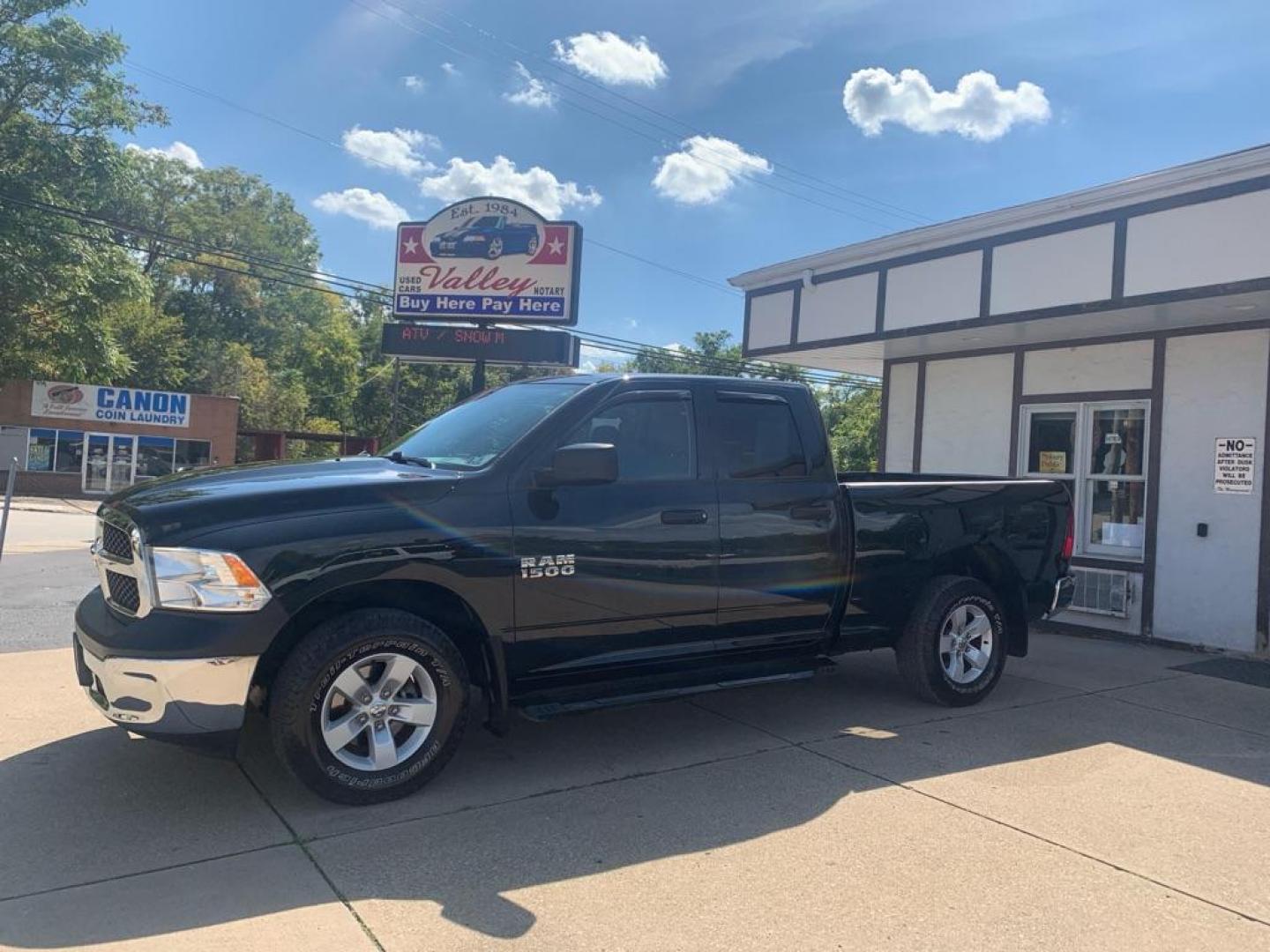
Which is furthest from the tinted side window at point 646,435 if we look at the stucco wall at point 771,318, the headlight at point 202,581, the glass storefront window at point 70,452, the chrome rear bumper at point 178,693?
the glass storefront window at point 70,452

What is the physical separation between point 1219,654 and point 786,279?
19.6 ft

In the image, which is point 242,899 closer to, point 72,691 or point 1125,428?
point 72,691

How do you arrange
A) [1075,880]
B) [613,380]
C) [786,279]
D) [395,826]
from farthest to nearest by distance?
[786,279] → [613,380] → [395,826] → [1075,880]

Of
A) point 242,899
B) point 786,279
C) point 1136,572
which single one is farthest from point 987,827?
point 786,279

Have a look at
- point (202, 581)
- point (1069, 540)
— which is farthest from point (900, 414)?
point (202, 581)

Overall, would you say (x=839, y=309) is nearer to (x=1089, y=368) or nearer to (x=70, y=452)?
(x=1089, y=368)

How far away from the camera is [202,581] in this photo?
3867 millimetres

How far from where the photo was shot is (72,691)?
5.92m

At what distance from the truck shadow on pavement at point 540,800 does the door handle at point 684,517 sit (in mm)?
1273

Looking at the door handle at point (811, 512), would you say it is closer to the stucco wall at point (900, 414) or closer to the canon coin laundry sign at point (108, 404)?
the stucco wall at point (900, 414)

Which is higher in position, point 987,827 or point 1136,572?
point 1136,572

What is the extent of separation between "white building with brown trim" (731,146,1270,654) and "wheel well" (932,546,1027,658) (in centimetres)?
288

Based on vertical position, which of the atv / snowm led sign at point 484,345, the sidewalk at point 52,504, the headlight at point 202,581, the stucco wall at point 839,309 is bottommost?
the sidewalk at point 52,504

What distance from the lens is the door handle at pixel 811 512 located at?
217 inches
